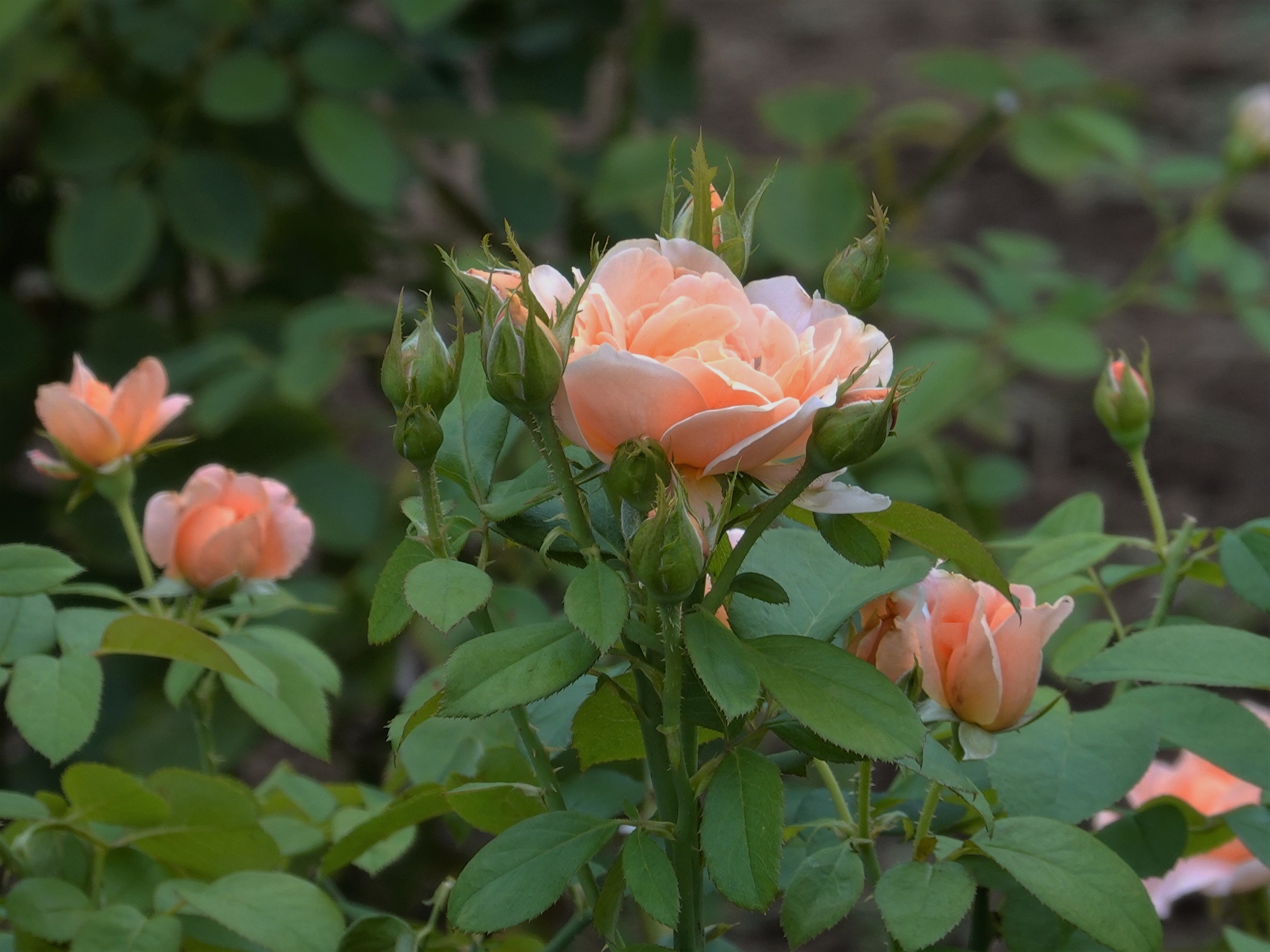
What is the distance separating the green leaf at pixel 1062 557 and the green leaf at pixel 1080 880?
0.16 m

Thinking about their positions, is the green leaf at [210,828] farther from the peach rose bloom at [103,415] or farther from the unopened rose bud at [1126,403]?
the unopened rose bud at [1126,403]

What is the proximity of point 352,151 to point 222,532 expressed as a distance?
1079 mm

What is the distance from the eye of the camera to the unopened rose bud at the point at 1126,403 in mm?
690

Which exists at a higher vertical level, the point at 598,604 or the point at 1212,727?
the point at 598,604

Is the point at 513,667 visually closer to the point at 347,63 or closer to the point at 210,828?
the point at 210,828

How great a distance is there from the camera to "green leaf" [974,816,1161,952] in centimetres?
46

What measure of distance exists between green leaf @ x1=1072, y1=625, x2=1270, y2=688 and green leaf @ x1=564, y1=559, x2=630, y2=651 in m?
0.24

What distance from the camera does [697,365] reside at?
42 cm

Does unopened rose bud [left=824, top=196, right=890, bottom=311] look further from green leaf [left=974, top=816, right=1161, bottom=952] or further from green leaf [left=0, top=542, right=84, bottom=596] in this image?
green leaf [left=0, top=542, right=84, bottom=596]

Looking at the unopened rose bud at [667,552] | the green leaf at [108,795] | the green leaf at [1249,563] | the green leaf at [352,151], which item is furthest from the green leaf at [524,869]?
the green leaf at [352,151]

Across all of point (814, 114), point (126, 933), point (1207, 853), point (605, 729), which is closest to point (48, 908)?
point (126, 933)

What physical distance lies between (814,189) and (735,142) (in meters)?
1.44

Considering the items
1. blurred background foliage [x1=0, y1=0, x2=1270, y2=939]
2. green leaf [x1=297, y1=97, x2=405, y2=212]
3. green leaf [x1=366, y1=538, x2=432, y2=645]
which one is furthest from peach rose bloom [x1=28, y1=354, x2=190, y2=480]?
green leaf [x1=297, y1=97, x2=405, y2=212]

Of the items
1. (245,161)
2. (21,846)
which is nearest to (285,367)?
(245,161)
